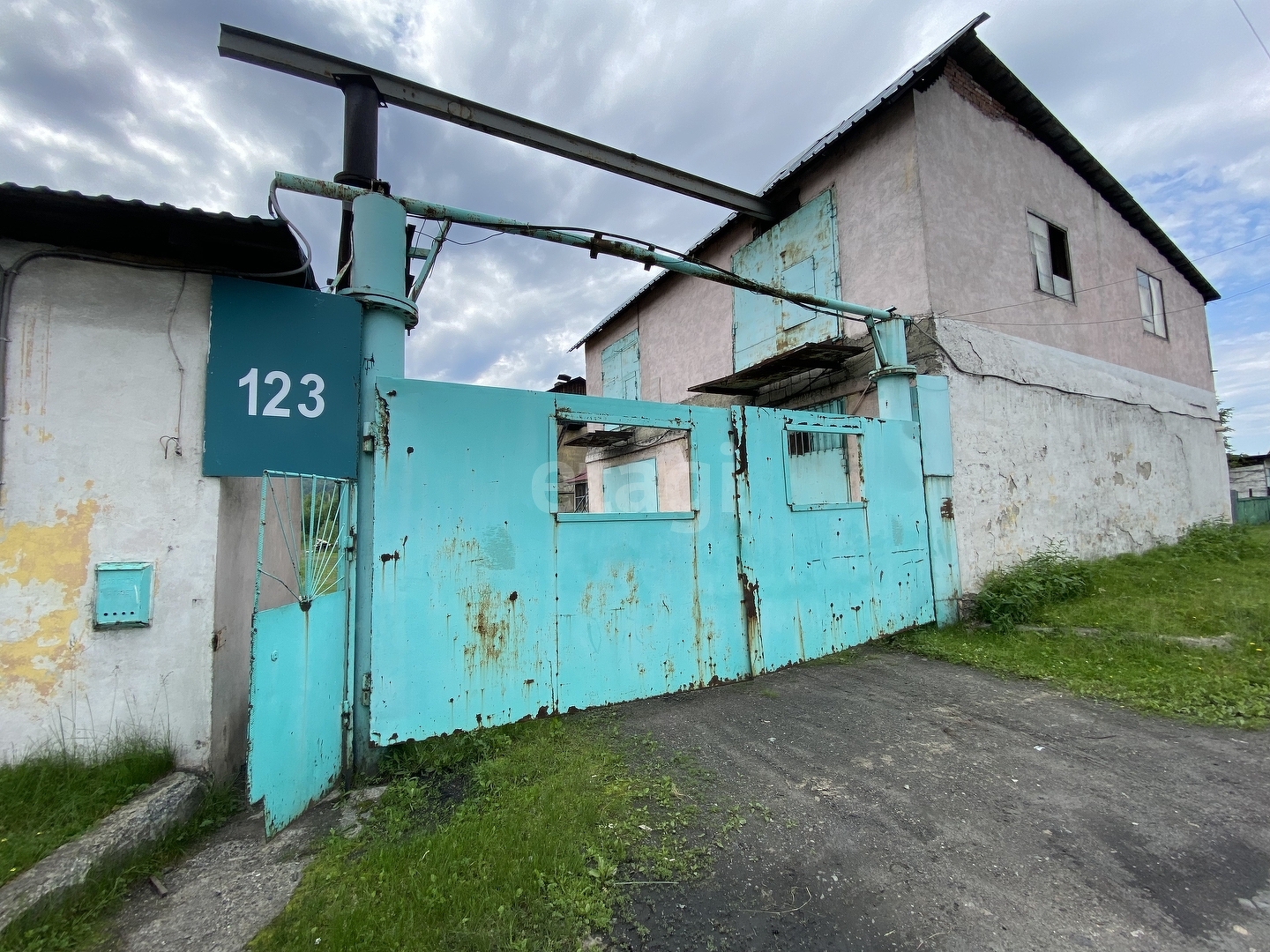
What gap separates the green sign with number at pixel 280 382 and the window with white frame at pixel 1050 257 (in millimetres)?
9282

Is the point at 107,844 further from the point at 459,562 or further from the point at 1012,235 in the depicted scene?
the point at 1012,235

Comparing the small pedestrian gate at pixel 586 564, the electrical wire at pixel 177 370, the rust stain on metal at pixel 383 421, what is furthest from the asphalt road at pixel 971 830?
the electrical wire at pixel 177 370

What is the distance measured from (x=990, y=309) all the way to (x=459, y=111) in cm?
676

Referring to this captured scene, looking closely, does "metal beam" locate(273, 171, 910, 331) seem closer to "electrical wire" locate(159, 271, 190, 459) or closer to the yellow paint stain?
"electrical wire" locate(159, 271, 190, 459)

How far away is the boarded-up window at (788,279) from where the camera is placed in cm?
780

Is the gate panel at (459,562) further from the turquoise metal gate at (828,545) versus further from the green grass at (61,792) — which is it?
the turquoise metal gate at (828,545)

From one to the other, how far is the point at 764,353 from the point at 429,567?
6830mm

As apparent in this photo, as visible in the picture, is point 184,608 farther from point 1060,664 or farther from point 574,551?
point 1060,664

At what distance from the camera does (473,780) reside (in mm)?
3146

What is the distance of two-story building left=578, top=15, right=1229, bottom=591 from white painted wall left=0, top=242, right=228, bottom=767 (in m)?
5.63

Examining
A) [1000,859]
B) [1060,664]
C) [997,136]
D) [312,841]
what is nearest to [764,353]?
[997,136]

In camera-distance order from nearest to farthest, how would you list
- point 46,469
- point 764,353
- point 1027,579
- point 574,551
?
point 46,469 < point 574,551 < point 1027,579 < point 764,353

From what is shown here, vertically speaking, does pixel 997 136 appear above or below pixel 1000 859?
above

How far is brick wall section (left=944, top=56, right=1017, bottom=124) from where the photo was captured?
7.39 metres
